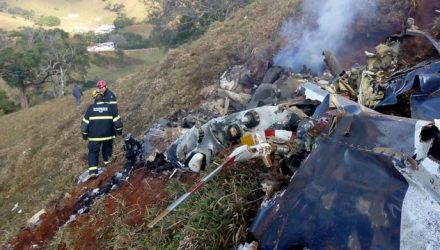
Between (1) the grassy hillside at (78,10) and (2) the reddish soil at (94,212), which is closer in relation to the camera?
(2) the reddish soil at (94,212)

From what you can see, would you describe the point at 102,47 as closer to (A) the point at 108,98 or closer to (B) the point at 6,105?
(B) the point at 6,105

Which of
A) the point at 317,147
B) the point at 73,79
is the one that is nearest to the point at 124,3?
the point at 73,79

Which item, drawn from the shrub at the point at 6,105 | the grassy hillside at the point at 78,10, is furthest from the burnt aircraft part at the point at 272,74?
the grassy hillside at the point at 78,10

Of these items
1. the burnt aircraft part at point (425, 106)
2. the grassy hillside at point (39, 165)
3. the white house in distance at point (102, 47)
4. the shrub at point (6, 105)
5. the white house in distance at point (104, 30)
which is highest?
the burnt aircraft part at point (425, 106)

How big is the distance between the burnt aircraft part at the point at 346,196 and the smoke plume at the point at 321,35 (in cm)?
419

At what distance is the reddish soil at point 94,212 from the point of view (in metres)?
4.35

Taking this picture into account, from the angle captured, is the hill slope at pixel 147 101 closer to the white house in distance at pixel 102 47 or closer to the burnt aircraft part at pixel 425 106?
the burnt aircraft part at pixel 425 106

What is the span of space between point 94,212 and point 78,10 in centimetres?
9974

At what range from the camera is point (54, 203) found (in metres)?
6.38

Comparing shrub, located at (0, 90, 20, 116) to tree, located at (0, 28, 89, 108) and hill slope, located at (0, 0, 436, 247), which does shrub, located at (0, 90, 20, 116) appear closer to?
tree, located at (0, 28, 89, 108)

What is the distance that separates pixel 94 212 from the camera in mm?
4824

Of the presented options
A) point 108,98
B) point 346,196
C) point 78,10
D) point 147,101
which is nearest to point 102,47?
point 147,101

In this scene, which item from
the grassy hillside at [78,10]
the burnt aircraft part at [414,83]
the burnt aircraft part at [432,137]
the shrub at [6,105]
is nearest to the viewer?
the burnt aircraft part at [432,137]

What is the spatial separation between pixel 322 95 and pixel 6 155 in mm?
12274
